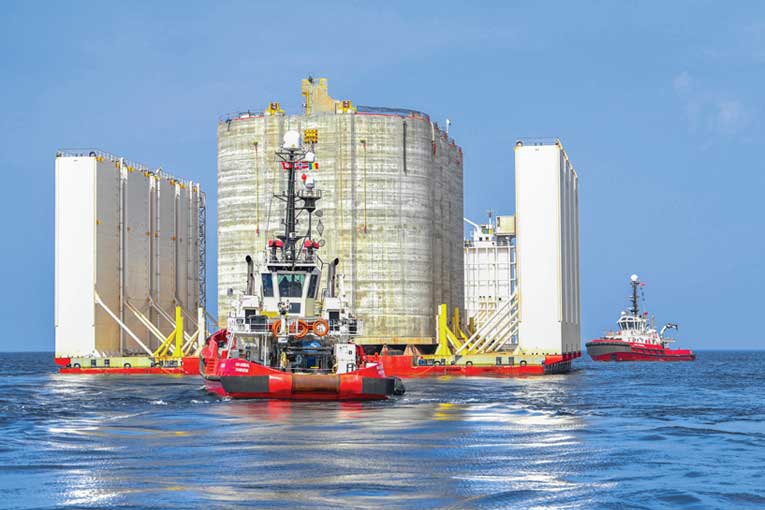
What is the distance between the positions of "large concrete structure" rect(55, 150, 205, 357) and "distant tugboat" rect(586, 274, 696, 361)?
70.5 meters

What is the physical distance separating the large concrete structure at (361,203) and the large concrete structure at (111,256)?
7327 mm

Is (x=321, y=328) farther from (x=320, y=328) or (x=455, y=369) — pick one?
(x=455, y=369)

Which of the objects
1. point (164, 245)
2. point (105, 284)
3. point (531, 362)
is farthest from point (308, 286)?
point (164, 245)

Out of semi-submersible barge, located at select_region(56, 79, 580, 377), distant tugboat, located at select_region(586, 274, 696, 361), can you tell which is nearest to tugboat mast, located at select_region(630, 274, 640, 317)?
distant tugboat, located at select_region(586, 274, 696, 361)

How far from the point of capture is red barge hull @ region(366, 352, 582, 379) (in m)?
81.7

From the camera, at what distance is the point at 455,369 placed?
82438mm

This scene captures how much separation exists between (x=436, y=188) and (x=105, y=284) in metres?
24.7

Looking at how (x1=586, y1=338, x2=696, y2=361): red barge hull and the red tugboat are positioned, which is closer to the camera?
the red tugboat

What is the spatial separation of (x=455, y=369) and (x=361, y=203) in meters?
13.3

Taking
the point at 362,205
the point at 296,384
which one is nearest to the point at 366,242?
the point at 362,205

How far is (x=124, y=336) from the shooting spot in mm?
91312

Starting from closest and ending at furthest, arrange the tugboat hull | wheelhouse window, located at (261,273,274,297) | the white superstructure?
the tugboat hull
wheelhouse window, located at (261,273,274,297)
the white superstructure

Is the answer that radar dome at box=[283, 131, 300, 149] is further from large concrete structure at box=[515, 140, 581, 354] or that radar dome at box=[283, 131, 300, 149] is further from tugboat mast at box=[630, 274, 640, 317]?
tugboat mast at box=[630, 274, 640, 317]

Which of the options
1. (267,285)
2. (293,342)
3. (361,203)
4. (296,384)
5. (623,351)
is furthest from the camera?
(623,351)
